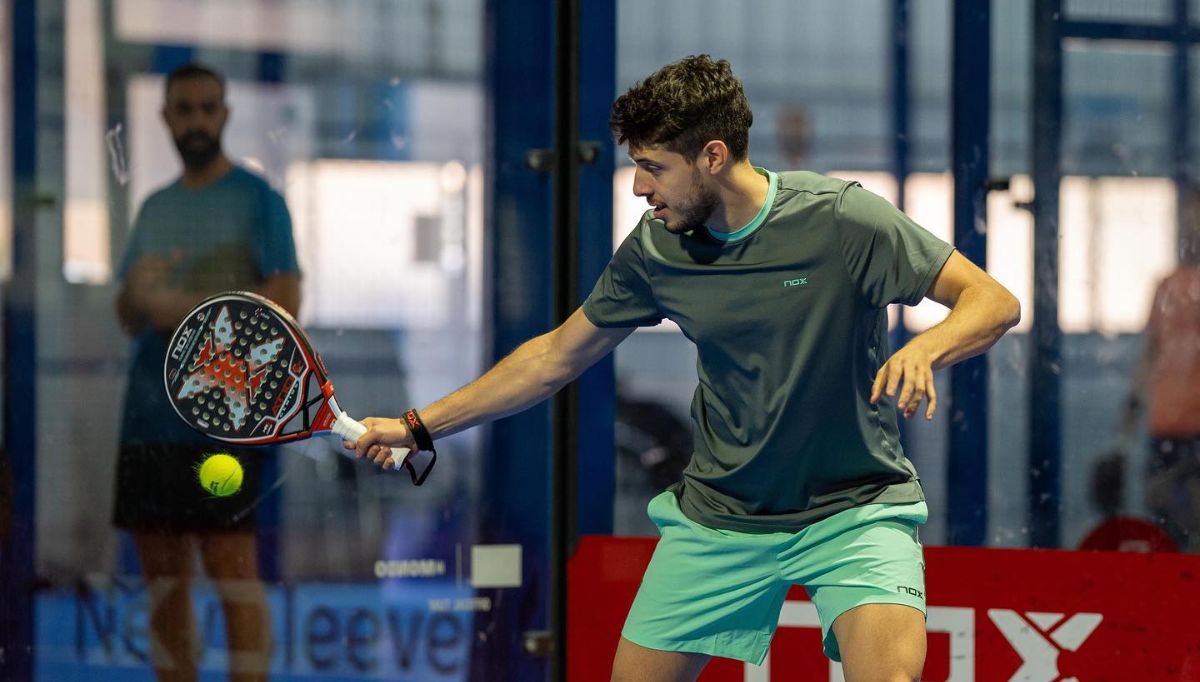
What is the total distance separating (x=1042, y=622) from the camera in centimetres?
440

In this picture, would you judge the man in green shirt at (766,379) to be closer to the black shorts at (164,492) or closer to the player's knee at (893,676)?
the player's knee at (893,676)

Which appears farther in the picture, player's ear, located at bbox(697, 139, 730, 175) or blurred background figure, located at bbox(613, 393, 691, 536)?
blurred background figure, located at bbox(613, 393, 691, 536)

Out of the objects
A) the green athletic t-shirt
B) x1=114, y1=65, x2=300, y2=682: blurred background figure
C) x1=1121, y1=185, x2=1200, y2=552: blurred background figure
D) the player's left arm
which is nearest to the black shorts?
x1=114, y1=65, x2=300, y2=682: blurred background figure

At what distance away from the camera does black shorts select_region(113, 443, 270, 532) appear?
182 inches

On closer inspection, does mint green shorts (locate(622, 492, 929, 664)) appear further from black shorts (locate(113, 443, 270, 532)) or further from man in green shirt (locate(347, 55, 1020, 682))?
black shorts (locate(113, 443, 270, 532))

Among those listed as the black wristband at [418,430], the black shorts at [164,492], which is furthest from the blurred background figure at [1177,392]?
the black shorts at [164,492]

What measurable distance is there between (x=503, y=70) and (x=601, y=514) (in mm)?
1296

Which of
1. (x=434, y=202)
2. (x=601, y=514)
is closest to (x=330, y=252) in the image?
(x=434, y=202)

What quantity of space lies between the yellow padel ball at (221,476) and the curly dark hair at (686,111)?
1.27 metres

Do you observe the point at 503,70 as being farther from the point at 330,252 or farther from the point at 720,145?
the point at 720,145

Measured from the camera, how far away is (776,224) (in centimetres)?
322

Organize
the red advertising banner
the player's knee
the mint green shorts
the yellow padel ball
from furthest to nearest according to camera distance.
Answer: the red advertising banner
the yellow padel ball
the mint green shorts
the player's knee

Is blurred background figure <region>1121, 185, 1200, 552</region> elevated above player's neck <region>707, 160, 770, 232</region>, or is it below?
below

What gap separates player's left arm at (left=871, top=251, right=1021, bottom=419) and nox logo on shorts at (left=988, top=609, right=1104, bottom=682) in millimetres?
1591
